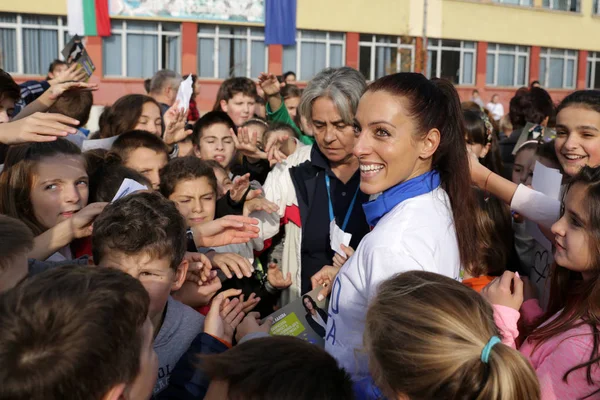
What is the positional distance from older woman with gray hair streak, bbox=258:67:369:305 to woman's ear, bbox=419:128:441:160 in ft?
2.77

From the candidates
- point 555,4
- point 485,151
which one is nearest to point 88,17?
point 485,151

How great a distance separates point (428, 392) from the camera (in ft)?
4.70

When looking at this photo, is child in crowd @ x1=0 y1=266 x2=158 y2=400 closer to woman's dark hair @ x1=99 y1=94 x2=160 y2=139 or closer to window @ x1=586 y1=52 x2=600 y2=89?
woman's dark hair @ x1=99 y1=94 x2=160 y2=139

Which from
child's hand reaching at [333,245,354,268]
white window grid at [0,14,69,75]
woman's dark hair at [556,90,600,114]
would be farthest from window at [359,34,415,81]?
child's hand reaching at [333,245,354,268]

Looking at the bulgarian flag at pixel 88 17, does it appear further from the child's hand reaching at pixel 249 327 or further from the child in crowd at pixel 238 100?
the child's hand reaching at pixel 249 327

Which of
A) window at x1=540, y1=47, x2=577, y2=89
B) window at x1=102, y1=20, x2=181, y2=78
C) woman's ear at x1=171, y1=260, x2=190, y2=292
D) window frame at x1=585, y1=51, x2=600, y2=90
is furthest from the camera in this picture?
window frame at x1=585, y1=51, x2=600, y2=90

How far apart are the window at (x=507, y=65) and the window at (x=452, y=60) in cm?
98

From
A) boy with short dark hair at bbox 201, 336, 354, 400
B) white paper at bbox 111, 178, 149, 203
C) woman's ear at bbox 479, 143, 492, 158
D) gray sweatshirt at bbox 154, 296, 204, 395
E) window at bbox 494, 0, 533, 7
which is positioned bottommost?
gray sweatshirt at bbox 154, 296, 204, 395

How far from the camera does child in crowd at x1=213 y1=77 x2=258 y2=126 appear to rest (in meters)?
5.95

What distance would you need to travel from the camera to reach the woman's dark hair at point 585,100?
10.3 feet

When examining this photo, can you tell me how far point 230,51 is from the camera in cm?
2148

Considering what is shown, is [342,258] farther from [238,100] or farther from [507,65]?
[507,65]

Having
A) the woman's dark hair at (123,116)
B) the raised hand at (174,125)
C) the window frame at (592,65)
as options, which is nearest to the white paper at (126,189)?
the raised hand at (174,125)

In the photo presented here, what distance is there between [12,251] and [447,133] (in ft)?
4.94
